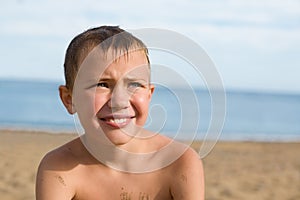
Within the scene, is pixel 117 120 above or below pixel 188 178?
above

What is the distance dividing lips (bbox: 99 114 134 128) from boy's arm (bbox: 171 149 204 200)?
0.30 metres

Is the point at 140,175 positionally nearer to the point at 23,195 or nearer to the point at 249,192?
the point at 23,195

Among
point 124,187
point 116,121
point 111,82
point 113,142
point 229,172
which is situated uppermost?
point 111,82

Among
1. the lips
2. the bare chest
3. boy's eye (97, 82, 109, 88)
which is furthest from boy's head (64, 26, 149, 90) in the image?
the bare chest

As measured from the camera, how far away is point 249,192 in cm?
793

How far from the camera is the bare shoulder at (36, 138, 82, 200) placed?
2.26 m

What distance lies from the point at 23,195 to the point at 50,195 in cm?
494

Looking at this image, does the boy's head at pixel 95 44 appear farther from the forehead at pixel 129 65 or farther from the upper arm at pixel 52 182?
the upper arm at pixel 52 182

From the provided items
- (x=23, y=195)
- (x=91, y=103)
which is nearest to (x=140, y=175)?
(x=91, y=103)

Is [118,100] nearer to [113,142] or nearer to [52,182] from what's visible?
[113,142]

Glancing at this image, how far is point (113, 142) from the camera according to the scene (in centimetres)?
217

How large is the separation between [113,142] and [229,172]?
24.9ft

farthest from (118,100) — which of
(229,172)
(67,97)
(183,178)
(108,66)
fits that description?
(229,172)

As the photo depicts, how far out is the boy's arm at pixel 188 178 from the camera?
223cm
